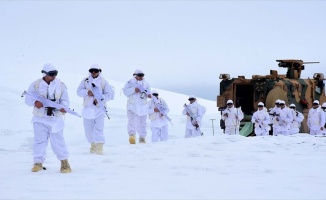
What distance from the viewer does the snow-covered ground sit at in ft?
19.6

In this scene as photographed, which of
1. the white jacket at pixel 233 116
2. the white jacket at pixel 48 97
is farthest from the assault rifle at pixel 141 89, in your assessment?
the white jacket at pixel 233 116

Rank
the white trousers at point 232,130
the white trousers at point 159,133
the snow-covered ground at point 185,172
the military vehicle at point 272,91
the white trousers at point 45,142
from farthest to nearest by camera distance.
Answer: the military vehicle at point 272,91 < the white trousers at point 232,130 < the white trousers at point 159,133 < the white trousers at point 45,142 < the snow-covered ground at point 185,172

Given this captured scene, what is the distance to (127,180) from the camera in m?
6.82

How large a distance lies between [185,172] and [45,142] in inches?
85.2

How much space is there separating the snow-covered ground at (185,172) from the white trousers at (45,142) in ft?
0.89

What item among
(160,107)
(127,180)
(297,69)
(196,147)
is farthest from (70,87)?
(127,180)

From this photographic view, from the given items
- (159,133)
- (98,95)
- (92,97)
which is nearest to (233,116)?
(159,133)

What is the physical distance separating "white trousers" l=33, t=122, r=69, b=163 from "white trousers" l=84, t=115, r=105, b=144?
233cm

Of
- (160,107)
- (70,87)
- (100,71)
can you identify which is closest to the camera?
(100,71)

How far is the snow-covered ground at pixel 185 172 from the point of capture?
19.6 ft

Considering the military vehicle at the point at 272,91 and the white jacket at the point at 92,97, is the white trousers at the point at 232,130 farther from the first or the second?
the white jacket at the point at 92,97

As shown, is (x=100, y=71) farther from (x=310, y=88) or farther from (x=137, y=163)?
(x=310, y=88)

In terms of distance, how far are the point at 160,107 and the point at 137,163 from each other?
675cm

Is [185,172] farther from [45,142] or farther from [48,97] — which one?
[48,97]
